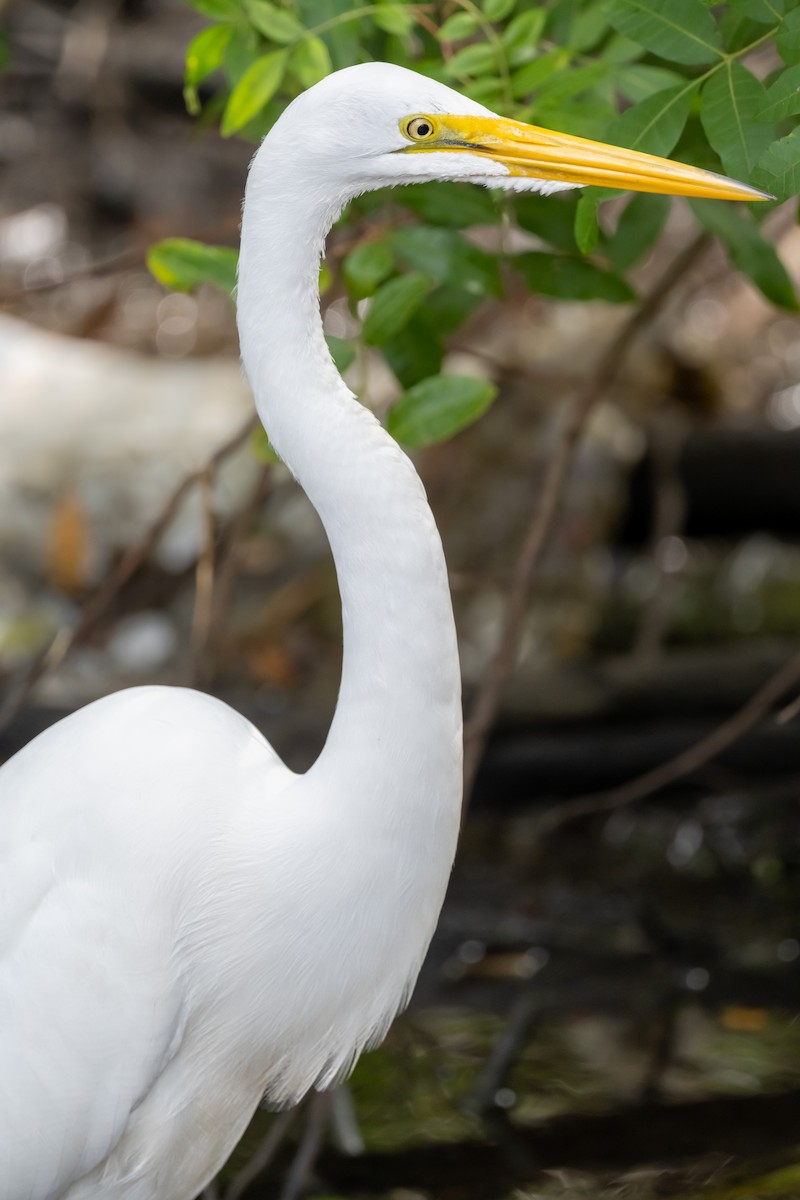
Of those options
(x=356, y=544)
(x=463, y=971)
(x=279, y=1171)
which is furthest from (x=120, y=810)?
(x=463, y=971)

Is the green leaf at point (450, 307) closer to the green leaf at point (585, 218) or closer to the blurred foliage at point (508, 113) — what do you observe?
the blurred foliage at point (508, 113)

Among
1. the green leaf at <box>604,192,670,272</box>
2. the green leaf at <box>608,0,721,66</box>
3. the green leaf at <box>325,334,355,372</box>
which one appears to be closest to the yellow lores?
the green leaf at <box>608,0,721,66</box>

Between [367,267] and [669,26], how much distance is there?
58 cm

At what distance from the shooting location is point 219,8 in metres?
2.03

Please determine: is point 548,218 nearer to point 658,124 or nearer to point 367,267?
point 367,267

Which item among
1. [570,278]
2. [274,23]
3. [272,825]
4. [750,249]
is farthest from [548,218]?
[272,825]

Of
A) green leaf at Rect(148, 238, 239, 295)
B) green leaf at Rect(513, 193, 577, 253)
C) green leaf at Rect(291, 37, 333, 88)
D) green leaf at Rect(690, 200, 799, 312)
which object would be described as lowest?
green leaf at Rect(148, 238, 239, 295)

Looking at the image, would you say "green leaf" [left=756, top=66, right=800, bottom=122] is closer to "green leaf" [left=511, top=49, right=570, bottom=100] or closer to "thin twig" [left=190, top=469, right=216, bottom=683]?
"green leaf" [left=511, top=49, right=570, bottom=100]

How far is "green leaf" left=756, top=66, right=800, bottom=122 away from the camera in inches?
61.1

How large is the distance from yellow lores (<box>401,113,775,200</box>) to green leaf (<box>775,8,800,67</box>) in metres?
0.21

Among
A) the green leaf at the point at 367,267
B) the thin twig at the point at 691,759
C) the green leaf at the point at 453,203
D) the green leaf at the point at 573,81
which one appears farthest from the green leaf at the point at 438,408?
the thin twig at the point at 691,759

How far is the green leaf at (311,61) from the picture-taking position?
1957mm

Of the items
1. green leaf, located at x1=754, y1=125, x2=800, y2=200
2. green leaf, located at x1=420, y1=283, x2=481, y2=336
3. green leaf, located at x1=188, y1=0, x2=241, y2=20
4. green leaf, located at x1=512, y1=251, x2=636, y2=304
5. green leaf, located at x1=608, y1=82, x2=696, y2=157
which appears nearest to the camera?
green leaf, located at x1=754, y1=125, x2=800, y2=200

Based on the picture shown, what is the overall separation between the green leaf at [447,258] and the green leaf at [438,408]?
190 mm
